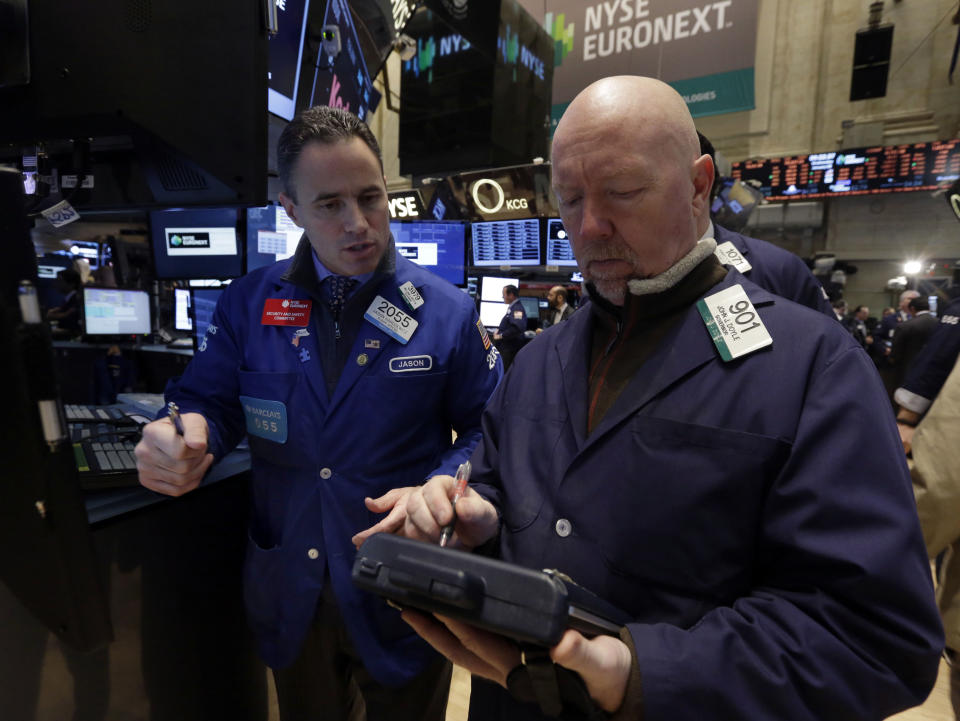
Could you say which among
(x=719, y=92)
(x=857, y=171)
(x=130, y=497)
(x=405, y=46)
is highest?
(x=719, y=92)

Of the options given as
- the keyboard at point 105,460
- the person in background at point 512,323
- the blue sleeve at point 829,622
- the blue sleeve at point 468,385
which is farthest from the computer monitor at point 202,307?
the blue sleeve at point 829,622

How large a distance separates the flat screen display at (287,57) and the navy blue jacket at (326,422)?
85 centimetres

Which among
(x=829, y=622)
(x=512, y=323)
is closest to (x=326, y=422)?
(x=829, y=622)

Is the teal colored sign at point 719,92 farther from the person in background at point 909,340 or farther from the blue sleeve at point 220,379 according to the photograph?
the blue sleeve at point 220,379

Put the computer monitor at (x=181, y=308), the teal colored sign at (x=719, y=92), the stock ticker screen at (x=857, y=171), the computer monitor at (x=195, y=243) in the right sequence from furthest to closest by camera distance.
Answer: the stock ticker screen at (x=857, y=171) → the teal colored sign at (x=719, y=92) → the computer monitor at (x=181, y=308) → the computer monitor at (x=195, y=243)

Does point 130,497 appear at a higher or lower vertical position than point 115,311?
lower

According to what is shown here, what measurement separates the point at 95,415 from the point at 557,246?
12.5 ft

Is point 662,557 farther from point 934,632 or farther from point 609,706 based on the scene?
point 934,632

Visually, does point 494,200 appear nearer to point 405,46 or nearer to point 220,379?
point 405,46

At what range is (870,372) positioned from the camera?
29.4 inches

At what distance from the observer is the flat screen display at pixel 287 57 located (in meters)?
1.81

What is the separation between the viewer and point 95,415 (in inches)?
68.5

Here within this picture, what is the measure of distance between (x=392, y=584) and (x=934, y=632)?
0.65m

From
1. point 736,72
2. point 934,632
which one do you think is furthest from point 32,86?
point 736,72
